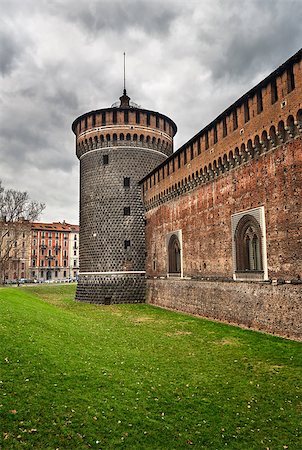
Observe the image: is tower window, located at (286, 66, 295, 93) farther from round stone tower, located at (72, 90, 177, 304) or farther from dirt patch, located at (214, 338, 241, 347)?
round stone tower, located at (72, 90, 177, 304)

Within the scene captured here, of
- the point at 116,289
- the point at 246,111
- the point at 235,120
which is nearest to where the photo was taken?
the point at 246,111

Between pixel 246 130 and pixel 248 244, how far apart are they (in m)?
4.86

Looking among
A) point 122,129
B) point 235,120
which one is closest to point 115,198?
point 122,129

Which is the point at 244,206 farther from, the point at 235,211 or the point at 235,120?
the point at 235,120

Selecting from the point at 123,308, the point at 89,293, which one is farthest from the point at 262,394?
the point at 89,293

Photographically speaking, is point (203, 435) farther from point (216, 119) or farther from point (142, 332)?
point (216, 119)

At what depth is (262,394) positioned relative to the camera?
25.3ft

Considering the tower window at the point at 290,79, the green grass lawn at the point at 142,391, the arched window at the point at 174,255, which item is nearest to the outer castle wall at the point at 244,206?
the tower window at the point at 290,79

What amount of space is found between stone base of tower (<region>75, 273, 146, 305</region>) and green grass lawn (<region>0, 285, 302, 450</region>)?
1383 centimetres

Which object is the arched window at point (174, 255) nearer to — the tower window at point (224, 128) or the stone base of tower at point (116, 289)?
the stone base of tower at point (116, 289)

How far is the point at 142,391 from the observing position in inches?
299

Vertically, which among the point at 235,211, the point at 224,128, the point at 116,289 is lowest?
the point at 116,289

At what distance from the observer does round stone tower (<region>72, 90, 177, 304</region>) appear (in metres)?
26.8

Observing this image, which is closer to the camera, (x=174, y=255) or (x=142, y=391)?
(x=142, y=391)
